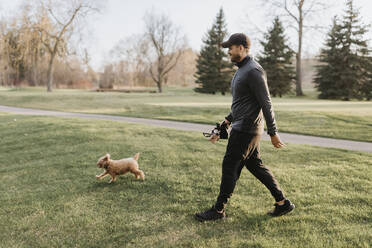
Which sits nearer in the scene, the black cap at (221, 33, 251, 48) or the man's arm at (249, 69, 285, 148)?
the man's arm at (249, 69, 285, 148)

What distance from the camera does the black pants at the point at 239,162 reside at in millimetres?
3162

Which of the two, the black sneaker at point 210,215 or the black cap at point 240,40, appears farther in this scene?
the black sneaker at point 210,215

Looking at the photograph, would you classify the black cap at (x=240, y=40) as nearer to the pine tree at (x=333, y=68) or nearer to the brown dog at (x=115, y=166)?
the brown dog at (x=115, y=166)

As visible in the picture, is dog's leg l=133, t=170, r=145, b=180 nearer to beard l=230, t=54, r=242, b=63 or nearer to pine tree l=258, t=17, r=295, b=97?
beard l=230, t=54, r=242, b=63

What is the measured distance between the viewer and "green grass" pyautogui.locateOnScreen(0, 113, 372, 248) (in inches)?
120

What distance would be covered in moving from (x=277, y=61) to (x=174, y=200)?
35939mm

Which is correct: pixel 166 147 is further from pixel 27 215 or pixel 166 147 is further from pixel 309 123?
pixel 309 123

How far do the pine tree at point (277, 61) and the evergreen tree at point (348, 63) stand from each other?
514 centimetres

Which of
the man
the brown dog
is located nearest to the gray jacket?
the man

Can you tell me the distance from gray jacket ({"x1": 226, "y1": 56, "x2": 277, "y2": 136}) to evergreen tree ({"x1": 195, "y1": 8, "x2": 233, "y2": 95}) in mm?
37786

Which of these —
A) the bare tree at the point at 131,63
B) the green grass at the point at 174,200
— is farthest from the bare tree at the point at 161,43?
the green grass at the point at 174,200

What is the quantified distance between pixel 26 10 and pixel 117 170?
3295 centimetres

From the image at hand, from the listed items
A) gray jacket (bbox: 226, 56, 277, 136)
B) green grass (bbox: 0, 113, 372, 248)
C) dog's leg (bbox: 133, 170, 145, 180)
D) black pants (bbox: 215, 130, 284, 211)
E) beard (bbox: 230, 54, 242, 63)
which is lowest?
green grass (bbox: 0, 113, 372, 248)

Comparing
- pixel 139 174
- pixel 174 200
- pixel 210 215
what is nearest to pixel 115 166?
pixel 139 174
